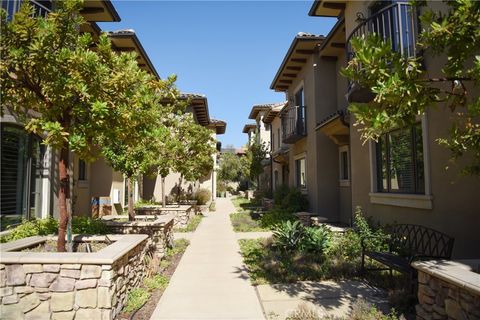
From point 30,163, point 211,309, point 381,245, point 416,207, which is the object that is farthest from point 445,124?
point 30,163

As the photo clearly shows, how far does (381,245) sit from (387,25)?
15.7 feet

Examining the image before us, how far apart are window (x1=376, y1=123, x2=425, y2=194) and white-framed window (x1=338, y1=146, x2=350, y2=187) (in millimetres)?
3728

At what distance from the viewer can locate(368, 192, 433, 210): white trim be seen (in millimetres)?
6438

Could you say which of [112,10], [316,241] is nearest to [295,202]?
[316,241]

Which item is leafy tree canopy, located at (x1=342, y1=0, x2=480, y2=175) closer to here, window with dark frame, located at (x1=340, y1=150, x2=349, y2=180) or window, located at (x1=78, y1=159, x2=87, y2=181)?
window with dark frame, located at (x1=340, y1=150, x2=349, y2=180)

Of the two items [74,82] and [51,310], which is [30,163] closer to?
[74,82]

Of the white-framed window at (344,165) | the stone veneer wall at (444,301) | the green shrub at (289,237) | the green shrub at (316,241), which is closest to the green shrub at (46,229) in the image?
the green shrub at (289,237)

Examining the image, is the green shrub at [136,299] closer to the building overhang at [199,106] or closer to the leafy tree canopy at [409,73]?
the leafy tree canopy at [409,73]

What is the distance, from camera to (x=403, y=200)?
7.24m

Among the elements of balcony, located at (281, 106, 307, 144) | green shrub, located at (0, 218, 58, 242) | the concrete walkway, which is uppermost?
balcony, located at (281, 106, 307, 144)

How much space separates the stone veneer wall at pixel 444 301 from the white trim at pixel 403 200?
8.31ft

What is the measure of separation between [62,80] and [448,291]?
556 centimetres

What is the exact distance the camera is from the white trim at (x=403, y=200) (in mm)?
6438

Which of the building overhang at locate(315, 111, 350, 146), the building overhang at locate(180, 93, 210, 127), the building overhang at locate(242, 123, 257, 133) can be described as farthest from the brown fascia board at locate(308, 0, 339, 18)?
the building overhang at locate(242, 123, 257, 133)
